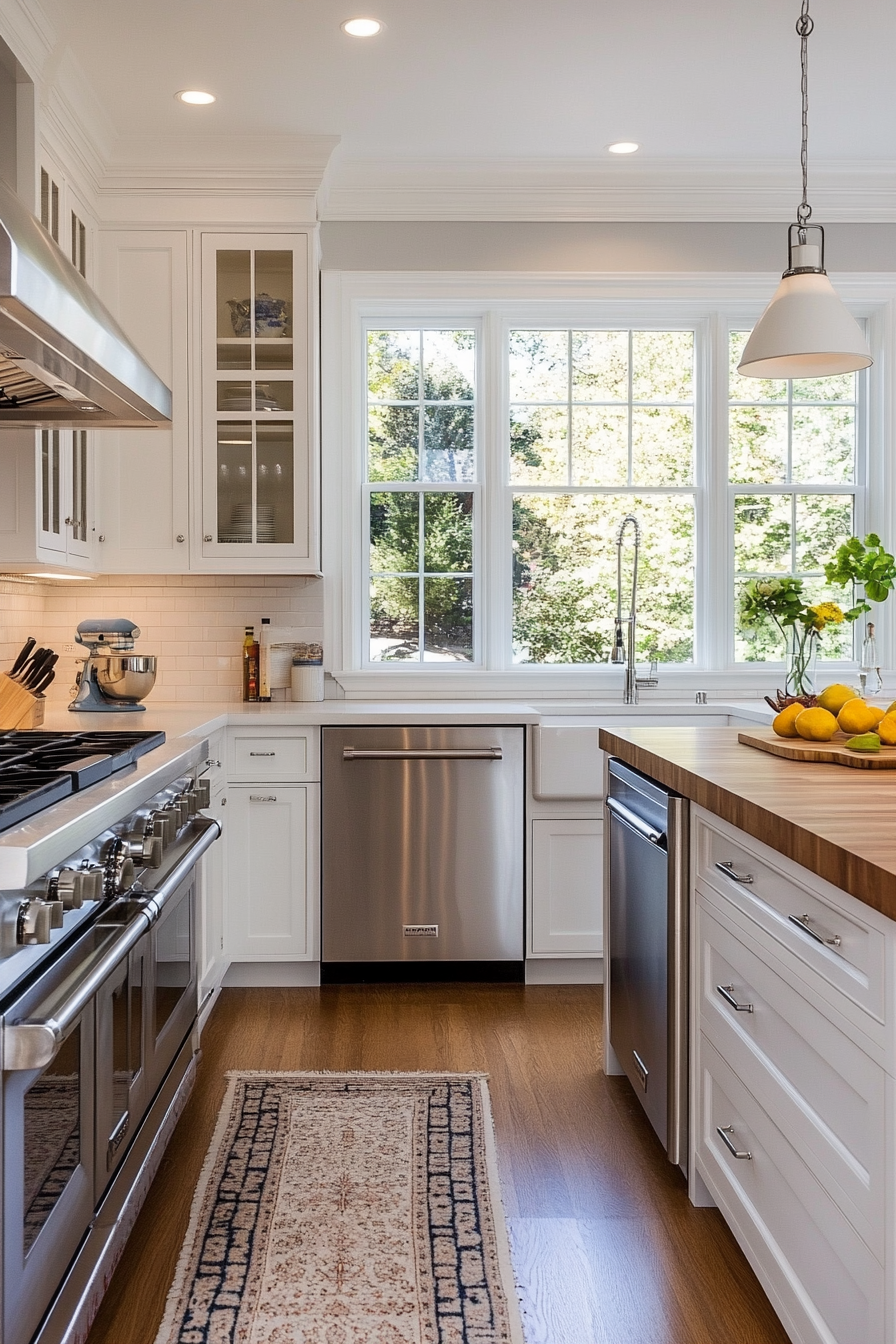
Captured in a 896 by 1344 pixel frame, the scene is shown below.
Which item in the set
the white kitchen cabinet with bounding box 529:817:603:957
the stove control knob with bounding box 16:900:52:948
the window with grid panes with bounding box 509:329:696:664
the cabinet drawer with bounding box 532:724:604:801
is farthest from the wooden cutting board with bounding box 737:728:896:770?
the window with grid panes with bounding box 509:329:696:664

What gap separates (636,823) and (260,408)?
2.21m

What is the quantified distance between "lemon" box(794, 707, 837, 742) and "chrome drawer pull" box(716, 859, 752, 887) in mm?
561

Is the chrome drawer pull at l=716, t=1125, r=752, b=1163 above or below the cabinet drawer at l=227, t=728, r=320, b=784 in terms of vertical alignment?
below

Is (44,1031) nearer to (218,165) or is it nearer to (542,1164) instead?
(542,1164)

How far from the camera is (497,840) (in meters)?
3.66

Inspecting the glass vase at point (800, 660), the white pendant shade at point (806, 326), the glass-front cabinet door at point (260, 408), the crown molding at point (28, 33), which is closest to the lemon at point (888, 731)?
the white pendant shade at point (806, 326)

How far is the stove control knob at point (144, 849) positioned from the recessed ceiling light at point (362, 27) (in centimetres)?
237

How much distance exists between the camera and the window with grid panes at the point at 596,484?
4387mm

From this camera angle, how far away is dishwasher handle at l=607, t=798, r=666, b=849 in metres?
2.28

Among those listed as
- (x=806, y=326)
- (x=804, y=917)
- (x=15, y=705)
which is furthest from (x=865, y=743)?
(x=15, y=705)

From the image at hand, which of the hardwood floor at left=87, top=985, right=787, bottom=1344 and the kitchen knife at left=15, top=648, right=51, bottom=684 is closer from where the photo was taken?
the hardwood floor at left=87, top=985, right=787, bottom=1344

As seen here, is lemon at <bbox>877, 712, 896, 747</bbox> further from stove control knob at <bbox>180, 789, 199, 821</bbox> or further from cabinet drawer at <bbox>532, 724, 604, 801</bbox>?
stove control knob at <bbox>180, 789, 199, 821</bbox>

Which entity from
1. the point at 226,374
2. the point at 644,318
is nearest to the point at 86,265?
the point at 226,374

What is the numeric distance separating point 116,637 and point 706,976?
217 centimetres
